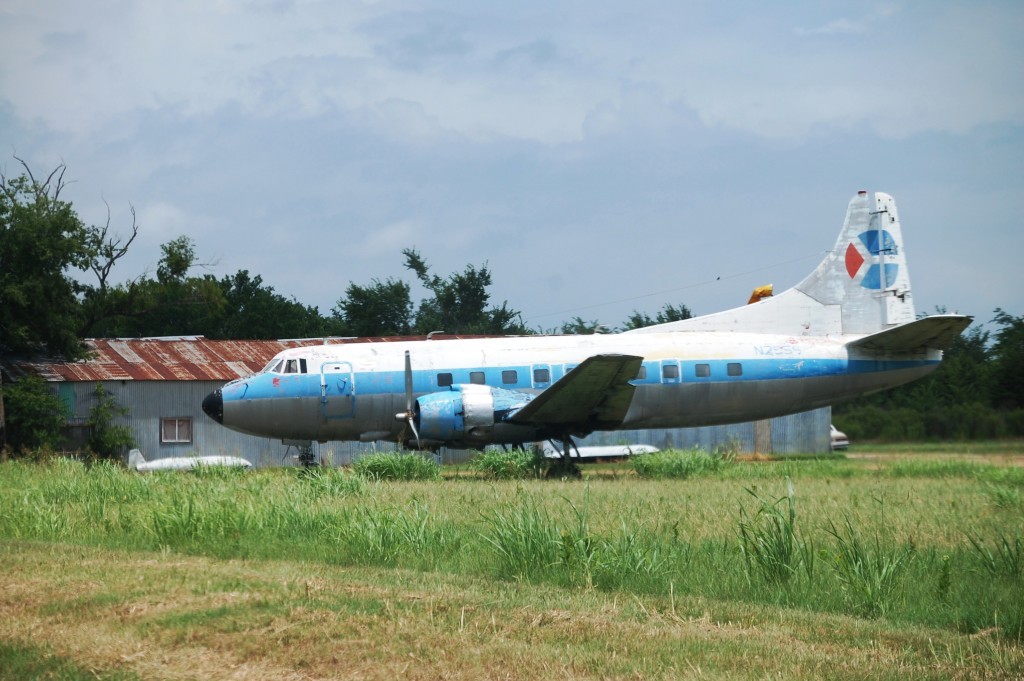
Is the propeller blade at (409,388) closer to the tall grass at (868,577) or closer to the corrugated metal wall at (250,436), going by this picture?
the corrugated metal wall at (250,436)

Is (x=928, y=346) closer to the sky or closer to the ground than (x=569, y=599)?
closer to the sky

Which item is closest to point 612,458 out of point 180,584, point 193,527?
point 193,527

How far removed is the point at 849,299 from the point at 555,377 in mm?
8059

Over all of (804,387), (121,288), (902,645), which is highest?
(121,288)

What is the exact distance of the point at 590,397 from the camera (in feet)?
72.2

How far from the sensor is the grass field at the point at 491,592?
6332mm

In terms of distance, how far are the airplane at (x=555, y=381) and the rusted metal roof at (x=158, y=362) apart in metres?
14.6

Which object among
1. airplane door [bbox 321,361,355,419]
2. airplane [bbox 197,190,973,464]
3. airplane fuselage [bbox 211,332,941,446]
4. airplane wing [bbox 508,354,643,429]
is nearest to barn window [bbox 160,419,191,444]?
airplane [bbox 197,190,973,464]

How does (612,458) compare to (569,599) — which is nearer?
(569,599)

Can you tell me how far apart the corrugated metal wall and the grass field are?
75.4 feet

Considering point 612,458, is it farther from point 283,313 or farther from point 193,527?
point 283,313

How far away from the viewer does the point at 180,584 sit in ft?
28.1

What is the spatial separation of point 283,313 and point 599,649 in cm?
6821

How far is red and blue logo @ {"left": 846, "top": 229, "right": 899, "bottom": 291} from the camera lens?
25.7 meters
